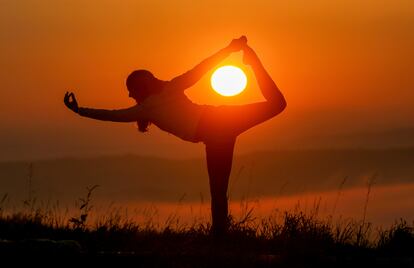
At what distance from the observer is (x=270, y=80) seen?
10.5m

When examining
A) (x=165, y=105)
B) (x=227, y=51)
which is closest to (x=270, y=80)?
(x=227, y=51)

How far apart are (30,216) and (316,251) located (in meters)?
4.20

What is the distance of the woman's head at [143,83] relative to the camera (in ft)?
35.2

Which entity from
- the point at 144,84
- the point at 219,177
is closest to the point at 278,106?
the point at 219,177

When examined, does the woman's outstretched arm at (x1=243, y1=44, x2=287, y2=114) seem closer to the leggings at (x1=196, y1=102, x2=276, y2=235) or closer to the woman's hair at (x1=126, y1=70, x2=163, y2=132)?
the leggings at (x1=196, y1=102, x2=276, y2=235)

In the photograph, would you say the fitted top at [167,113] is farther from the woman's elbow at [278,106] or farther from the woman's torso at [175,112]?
the woman's elbow at [278,106]

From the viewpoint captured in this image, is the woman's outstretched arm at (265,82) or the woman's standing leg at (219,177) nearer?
the woman's outstretched arm at (265,82)

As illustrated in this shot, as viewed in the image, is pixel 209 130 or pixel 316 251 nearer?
pixel 316 251

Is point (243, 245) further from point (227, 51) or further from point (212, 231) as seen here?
point (227, 51)

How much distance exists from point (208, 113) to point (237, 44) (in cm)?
89

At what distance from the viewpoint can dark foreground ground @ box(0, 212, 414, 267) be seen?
338 inches

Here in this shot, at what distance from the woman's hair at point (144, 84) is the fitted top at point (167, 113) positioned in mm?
110

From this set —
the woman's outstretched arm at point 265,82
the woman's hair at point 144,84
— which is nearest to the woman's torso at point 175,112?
the woman's hair at point 144,84

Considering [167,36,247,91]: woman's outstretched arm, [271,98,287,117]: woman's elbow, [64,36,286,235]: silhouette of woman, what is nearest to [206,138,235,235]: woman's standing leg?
[64,36,286,235]: silhouette of woman
